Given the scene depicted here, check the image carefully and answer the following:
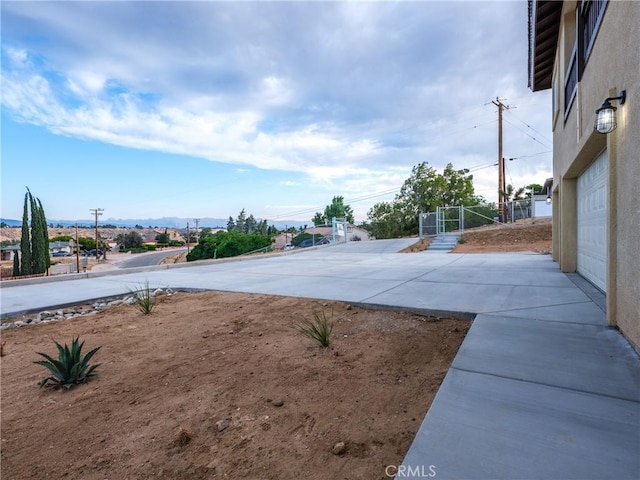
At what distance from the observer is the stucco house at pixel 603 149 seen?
2.84 metres

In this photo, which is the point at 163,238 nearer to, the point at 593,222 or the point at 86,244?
the point at 86,244

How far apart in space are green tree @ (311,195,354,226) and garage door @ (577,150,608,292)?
62.3 metres

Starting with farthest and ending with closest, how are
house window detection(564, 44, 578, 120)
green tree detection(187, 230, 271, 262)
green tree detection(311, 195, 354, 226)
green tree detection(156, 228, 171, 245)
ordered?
green tree detection(156, 228, 171, 245) → green tree detection(311, 195, 354, 226) → green tree detection(187, 230, 271, 262) → house window detection(564, 44, 578, 120)

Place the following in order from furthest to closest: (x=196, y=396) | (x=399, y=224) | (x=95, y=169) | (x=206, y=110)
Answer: (x=95, y=169), (x=399, y=224), (x=206, y=110), (x=196, y=396)

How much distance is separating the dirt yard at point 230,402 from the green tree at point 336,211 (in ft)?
215

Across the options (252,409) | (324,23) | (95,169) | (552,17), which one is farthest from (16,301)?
(95,169)

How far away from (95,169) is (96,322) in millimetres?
40053

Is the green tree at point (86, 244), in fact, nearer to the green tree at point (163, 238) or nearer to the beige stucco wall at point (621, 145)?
the green tree at point (163, 238)

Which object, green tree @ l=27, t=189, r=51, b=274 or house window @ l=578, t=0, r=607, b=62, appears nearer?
house window @ l=578, t=0, r=607, b=62

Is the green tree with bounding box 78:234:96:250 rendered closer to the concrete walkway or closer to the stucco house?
the concrete walkway

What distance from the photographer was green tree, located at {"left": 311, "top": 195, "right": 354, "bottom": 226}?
229 feet

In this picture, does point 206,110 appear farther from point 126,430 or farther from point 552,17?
point 126,430

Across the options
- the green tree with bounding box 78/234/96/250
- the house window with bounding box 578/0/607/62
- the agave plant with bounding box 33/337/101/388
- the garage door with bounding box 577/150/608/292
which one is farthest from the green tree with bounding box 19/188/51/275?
the green tree with bounding box 78/234/96/250

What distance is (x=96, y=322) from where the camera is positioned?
509cm
